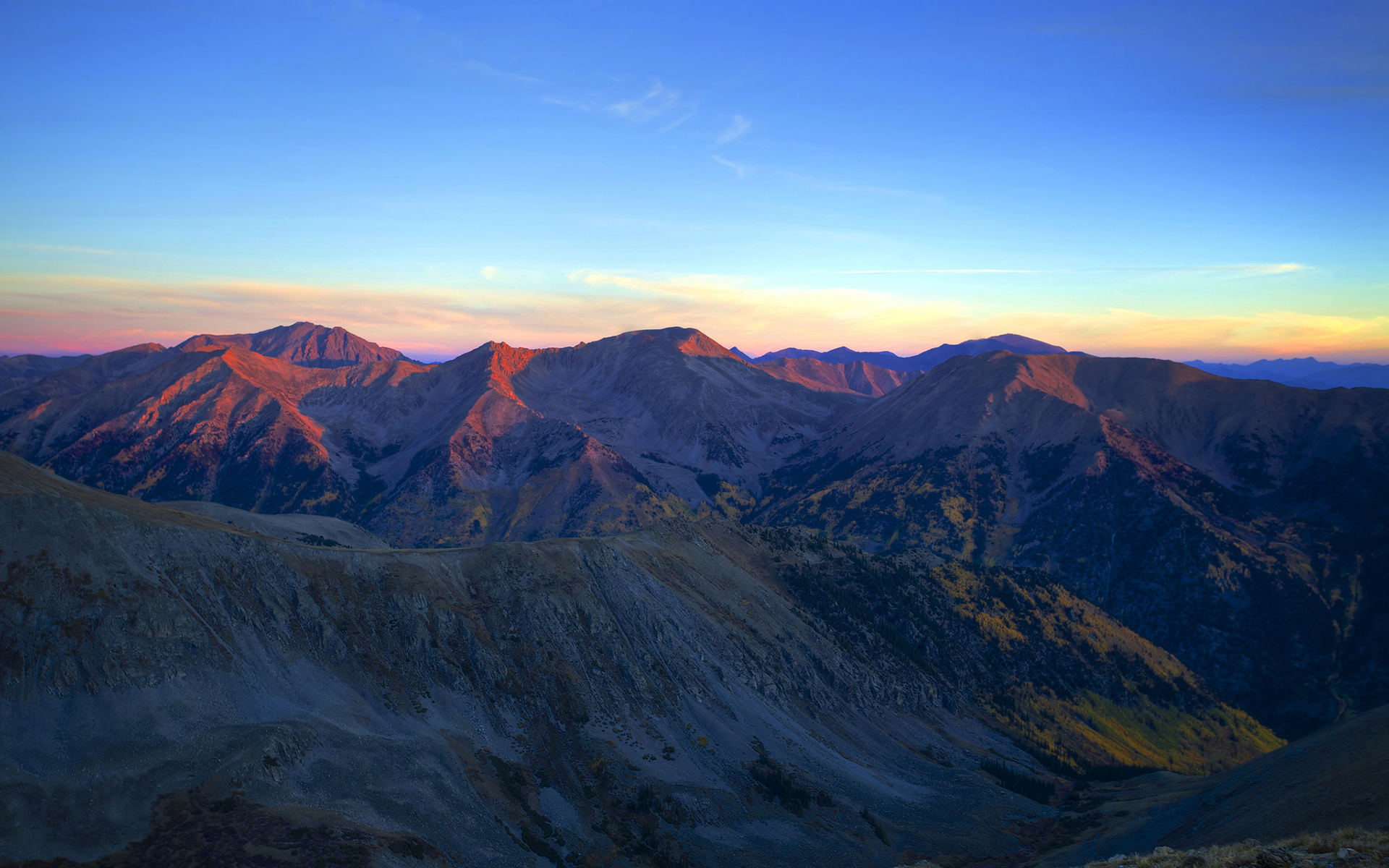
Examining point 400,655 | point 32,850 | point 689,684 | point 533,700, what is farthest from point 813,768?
point 32,850

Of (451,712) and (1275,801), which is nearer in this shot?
(1275,801)

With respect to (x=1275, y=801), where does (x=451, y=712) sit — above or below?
below

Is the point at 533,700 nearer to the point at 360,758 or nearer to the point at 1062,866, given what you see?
the point at 360,758

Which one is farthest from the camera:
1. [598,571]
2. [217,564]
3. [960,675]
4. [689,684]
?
[960,675]

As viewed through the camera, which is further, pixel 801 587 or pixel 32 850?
pixel 801 587

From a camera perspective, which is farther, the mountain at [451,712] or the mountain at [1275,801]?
the mountain at [1275,801]

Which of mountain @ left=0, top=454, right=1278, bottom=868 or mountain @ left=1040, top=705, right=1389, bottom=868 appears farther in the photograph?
mountain @ left=1040, top=705, right=1389, bottom=868

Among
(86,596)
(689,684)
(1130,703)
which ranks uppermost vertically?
(86,596)

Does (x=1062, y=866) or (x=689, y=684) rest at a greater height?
(x=689, y=684)
